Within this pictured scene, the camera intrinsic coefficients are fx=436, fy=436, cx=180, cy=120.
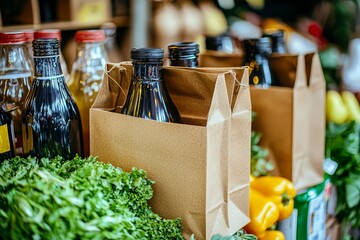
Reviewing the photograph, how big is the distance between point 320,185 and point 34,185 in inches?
30.8

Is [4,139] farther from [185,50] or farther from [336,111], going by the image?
[336,111]

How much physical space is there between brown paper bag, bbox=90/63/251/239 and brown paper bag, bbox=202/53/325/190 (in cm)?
31

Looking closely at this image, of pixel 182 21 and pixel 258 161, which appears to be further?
pixel 182 21

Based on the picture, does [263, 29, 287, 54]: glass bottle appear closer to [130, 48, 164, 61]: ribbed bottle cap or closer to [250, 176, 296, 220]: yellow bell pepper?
[250, 176, 296, 220]: yellow bell pepper

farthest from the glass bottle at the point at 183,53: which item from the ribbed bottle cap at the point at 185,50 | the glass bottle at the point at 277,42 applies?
the glass bottle at the point at 277,42

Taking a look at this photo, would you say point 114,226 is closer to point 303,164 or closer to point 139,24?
point 303,164

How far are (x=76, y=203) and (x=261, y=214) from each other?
1.58ft

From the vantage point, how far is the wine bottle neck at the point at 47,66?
78 cm

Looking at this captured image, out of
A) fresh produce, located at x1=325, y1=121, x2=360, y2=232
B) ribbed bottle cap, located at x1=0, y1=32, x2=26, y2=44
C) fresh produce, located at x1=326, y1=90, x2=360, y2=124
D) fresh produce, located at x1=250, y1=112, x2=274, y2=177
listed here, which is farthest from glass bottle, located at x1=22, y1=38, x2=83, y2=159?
fresh produce, located at x1=326, y1=90, x2=360, y2=124

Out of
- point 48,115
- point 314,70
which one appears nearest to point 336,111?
point 314,70

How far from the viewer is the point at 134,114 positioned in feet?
2.64

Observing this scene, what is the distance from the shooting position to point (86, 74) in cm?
98

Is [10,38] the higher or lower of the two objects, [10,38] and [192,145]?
the higher

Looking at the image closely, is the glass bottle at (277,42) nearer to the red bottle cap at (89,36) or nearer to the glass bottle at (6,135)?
the red bottle cap at (89,36)
